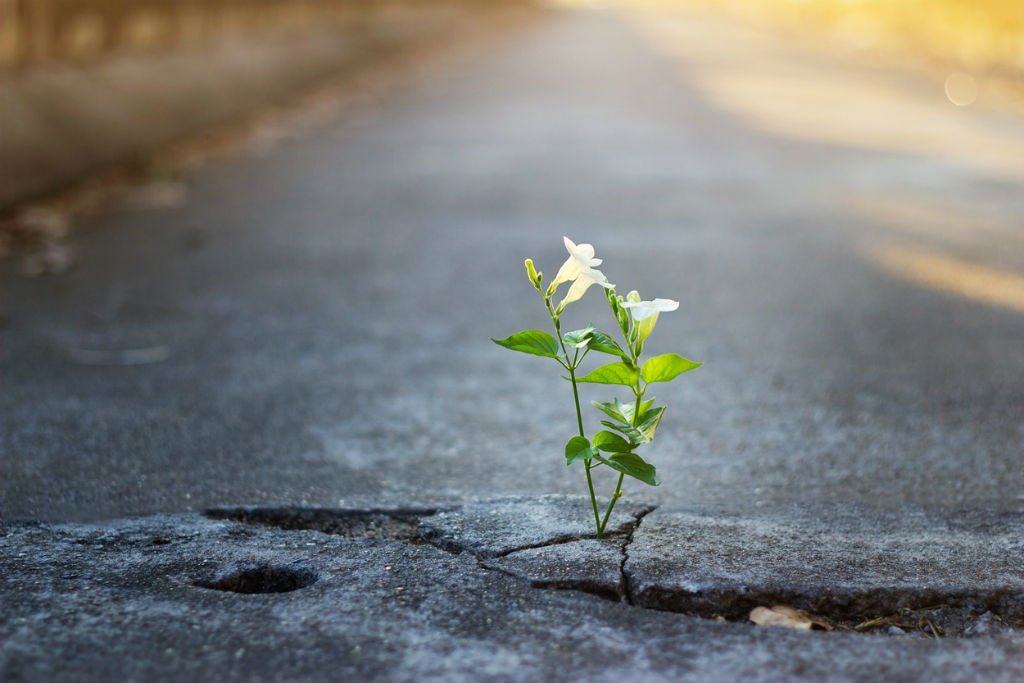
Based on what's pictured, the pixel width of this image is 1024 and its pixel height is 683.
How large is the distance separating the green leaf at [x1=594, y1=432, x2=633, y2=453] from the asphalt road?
0.42 m

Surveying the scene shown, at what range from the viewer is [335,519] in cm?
259

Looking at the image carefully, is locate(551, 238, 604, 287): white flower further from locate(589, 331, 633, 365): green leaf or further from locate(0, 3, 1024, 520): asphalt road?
locate(0, 3, 1024, 520): asphalt road

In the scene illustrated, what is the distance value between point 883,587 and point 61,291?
10.9 feet

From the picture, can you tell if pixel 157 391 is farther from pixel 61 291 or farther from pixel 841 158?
pixel 841 158

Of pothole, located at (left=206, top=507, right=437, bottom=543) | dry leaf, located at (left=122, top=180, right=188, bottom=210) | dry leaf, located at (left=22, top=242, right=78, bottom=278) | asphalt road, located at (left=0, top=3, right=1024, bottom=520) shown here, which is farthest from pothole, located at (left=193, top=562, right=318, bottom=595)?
dry leaf, located at (left=122, top=180, right=188, bottom=210)

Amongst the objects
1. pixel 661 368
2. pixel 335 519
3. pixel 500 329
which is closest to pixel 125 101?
pixel 500 329

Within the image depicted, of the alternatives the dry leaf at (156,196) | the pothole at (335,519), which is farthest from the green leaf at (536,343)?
the dry leaf at (156,196)

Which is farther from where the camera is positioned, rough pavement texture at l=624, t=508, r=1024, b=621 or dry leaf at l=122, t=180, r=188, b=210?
dry leaf at l=122, t=180, r=188, b=210

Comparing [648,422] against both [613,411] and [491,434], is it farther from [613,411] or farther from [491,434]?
[491,434]

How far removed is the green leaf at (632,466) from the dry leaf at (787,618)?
31cm

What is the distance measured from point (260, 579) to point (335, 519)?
13.9 inches

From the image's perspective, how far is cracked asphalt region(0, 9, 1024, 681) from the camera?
1.98 meters

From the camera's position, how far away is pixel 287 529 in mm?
2537

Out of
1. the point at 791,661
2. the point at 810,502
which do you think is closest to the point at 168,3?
the point at 810,502
